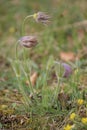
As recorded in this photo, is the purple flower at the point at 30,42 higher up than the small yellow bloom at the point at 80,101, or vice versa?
the purple flower at the point at 30,42

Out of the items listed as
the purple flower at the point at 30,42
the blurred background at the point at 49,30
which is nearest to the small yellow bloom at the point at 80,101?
the purple flower at the point at 30,42

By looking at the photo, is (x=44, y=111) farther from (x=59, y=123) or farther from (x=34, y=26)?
(x=34, y=26)

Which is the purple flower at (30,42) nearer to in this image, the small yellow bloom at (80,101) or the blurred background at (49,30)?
the small yellow bloom at (80,101)

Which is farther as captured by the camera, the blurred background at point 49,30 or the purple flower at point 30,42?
the blurred background at point 49,30

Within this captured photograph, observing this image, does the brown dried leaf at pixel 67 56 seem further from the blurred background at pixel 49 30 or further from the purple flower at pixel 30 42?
the purple flower at pixel 30 42

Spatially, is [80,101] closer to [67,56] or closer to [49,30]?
[67,56]

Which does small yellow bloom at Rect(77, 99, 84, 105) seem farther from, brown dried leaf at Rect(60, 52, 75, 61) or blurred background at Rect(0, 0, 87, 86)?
brown dried leaf at Rect(60, 52, 75, 61)

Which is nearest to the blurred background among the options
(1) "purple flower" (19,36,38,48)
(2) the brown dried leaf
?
(2) the brown dried leaf

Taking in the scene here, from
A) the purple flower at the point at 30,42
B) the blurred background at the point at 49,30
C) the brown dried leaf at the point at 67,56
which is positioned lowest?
the brown dried leaf at the point at 67,56

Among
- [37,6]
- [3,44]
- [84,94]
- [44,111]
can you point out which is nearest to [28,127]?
[44,111]
